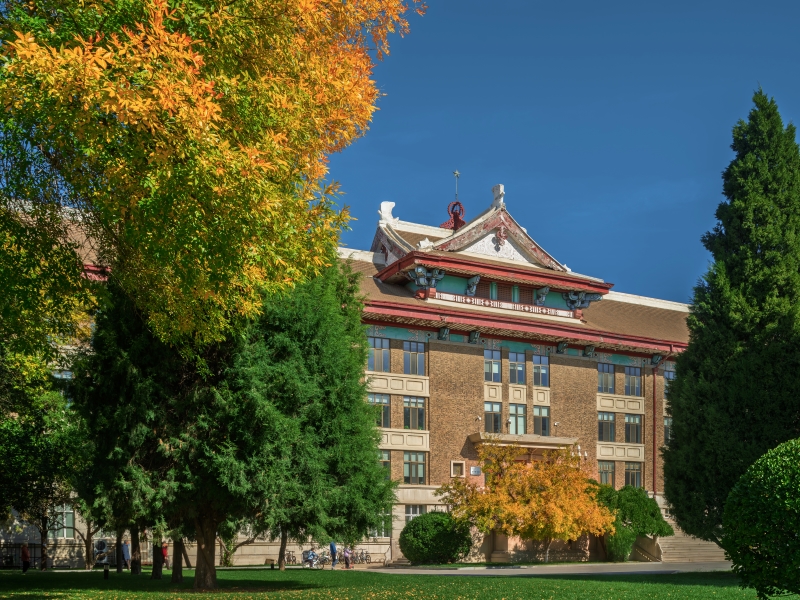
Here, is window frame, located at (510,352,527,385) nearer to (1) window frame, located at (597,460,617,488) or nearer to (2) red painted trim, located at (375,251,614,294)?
(2) red painted trim, located at (375,251,614,294)

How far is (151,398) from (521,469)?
75.4 feet

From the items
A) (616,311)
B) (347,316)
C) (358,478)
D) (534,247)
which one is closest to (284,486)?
(358,478)

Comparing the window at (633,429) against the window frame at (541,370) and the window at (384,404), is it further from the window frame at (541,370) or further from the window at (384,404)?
the window at (384,404)

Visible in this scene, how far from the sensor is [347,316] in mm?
26500

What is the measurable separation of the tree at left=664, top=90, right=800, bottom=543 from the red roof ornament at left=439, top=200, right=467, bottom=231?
26686mm

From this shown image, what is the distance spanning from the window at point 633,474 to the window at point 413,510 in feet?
44.3

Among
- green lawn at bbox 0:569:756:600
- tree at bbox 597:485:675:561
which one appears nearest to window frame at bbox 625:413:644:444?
tree at bbox 597:485:675:561

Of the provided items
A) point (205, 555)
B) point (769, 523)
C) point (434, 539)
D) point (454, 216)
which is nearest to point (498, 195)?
point (454, 216)

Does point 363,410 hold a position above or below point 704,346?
below

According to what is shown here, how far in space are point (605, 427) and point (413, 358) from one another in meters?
12.9

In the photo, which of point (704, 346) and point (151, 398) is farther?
point (704, 346)

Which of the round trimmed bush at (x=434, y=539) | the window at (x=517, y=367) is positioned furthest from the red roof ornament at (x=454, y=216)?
the round trimmed bush at (x=434, y=539)

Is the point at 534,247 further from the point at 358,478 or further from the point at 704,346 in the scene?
the point at 358,478

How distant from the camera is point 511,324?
1861 inches
